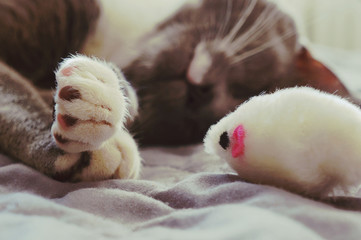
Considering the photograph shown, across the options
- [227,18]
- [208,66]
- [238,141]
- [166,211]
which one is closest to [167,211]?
[166,211]

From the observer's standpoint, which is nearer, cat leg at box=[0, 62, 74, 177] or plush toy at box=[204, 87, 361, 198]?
plush toy at box=[204, 87, 361, 198]

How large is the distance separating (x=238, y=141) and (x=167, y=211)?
4.2 inches

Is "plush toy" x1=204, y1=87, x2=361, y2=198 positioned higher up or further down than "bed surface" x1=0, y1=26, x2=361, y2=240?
higher up

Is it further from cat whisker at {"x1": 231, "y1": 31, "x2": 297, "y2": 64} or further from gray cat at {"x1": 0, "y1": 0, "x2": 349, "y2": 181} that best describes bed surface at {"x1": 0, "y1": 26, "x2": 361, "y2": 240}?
cat whisker at {"x1": 231, "y1": 31, "x2": 297, "y2": 64}

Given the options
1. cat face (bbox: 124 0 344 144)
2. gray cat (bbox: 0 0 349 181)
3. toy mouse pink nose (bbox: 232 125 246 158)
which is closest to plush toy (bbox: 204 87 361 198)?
toy mouse pink nose (bbox: 232 125 246 158)

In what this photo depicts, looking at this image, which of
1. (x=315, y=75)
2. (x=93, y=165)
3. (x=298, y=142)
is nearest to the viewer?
(x=298, y=142)

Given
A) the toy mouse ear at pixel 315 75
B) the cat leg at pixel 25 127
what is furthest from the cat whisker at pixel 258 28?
the cat leg at pixel 25 127

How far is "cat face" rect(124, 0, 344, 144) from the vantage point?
1036 millimetres

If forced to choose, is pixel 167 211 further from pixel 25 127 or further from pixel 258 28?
pixel 258 28

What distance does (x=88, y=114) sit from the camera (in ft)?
1.70

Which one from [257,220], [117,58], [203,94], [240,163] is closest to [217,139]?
[240,163]

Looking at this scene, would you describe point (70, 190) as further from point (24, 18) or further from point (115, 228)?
point (24, 18)

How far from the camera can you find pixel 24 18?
94 centimetres

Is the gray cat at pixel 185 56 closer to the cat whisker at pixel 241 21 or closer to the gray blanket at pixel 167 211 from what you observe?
the cat whisker at pixel 241 21
